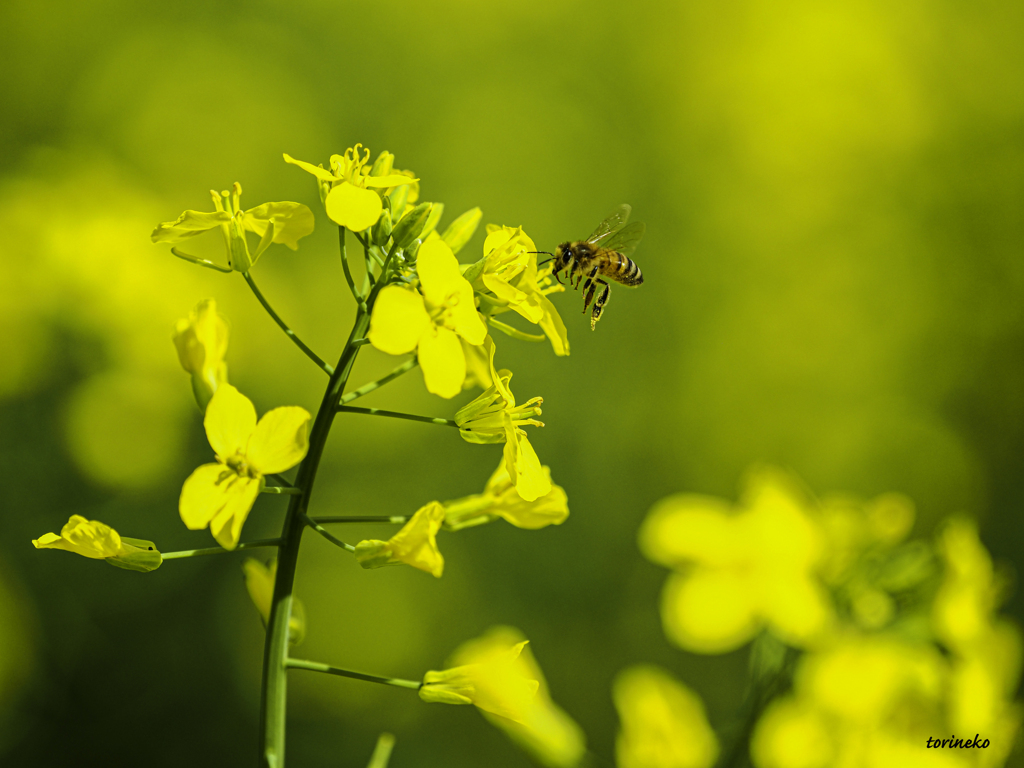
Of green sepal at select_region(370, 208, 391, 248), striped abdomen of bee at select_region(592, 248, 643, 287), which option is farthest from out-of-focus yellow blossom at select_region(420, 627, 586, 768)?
striped abdomen of bee at select_region(592, 248, 643, 287)

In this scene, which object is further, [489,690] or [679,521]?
[679,521]

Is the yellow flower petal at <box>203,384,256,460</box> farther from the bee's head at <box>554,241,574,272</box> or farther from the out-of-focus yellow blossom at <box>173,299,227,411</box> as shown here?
the bee's head at <box>554,241,574,272</box>

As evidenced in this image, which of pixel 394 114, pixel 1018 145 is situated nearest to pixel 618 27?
pixel 394 114

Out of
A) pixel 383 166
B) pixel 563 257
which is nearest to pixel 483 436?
pixel 383 166

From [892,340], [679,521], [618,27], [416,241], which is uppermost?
[618,27]

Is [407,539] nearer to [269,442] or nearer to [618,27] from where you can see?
[269,442]

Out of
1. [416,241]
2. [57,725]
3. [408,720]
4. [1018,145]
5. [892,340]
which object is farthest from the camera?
[1018,145]
